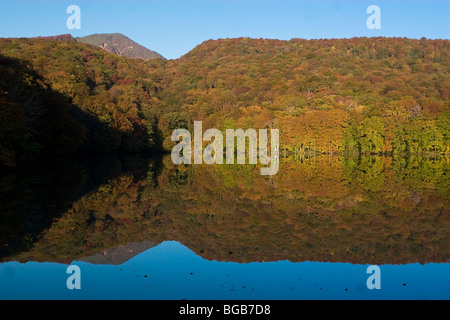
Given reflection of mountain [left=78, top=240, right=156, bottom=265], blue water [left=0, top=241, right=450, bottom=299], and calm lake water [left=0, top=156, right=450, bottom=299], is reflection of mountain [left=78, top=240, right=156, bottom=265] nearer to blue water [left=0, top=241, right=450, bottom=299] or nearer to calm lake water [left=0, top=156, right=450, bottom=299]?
calm lake water [left=0, top=156, right=450, bottom=299]

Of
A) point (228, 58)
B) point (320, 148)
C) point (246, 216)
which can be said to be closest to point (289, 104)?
point (320, 148)

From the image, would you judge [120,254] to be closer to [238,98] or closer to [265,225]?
[265,225]

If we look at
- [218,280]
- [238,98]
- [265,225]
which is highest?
[238,98]

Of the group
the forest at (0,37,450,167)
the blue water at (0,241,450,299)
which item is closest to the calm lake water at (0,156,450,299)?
the blue water at (0,241,450,299)

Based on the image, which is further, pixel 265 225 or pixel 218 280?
pixel 265 225

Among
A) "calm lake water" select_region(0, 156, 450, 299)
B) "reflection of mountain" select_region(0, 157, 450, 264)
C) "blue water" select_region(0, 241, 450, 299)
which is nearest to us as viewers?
"blue water" select_region(0, 241, 450, 299)

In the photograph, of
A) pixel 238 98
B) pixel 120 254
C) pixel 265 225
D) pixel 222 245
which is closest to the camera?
pixel 120 254

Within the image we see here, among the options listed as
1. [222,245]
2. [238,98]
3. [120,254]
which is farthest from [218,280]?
[238,98]
